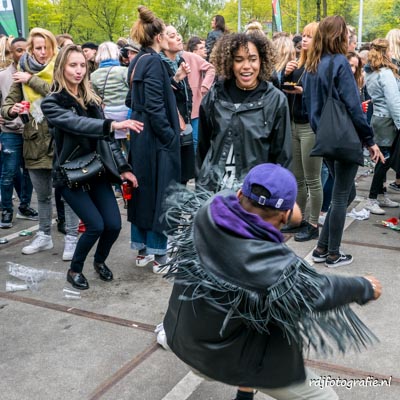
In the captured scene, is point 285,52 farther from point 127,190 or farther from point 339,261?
point 127,190

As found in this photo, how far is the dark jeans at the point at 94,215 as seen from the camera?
4.65m

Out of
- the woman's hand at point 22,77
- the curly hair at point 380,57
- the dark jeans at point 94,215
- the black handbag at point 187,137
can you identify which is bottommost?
the dark jeans at point 94,215

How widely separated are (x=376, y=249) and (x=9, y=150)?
12.6 feet

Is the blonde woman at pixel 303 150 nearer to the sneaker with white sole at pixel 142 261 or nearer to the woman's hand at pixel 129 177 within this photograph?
the sneaker with white sole at pixel 142 261

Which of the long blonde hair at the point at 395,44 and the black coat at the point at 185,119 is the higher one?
the long blonde hair at the point at 395,44

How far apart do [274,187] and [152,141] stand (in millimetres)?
2763

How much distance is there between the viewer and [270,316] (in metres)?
2.17

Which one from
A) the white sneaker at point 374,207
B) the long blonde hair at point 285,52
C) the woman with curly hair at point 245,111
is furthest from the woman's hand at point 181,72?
the white sneaker at point 374,207

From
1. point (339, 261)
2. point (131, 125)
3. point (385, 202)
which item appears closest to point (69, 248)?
point (131, 125)

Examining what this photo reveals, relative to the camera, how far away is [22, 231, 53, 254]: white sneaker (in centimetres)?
568

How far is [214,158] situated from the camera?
157 inches

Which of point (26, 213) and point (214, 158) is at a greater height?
point (214, 158)

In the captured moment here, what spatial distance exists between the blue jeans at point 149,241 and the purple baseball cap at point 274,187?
2.76m

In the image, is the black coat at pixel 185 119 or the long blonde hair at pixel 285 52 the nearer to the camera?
the black coat at pixel 185 119
